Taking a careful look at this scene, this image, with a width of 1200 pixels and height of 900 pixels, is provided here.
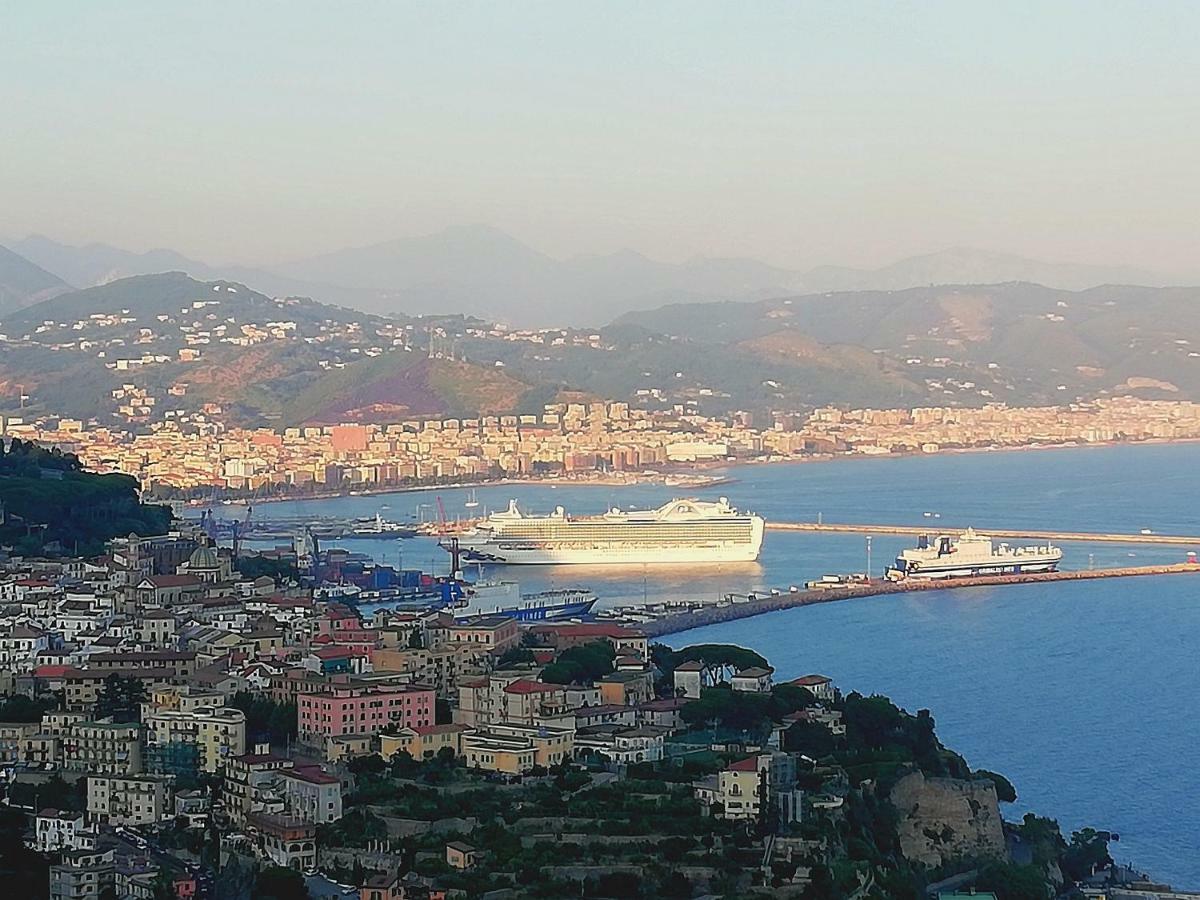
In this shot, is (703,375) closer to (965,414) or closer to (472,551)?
(965,414)

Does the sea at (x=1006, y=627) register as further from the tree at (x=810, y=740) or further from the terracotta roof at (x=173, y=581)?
the terracotta roof at (x=173, y=581)

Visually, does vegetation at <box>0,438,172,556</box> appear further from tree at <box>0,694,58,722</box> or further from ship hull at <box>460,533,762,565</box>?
ship hull at <box>460,533,762,565</box>

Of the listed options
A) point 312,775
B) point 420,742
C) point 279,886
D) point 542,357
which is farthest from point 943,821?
point 542,357

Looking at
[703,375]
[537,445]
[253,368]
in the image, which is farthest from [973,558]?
[703,375]

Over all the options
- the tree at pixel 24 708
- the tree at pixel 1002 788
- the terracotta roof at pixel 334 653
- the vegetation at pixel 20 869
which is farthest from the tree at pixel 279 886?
the tree at pixel 1002 788

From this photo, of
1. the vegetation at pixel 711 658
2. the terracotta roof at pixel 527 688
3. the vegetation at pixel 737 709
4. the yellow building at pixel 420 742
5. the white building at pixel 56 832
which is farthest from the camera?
the vegetation at pixel 711 658
